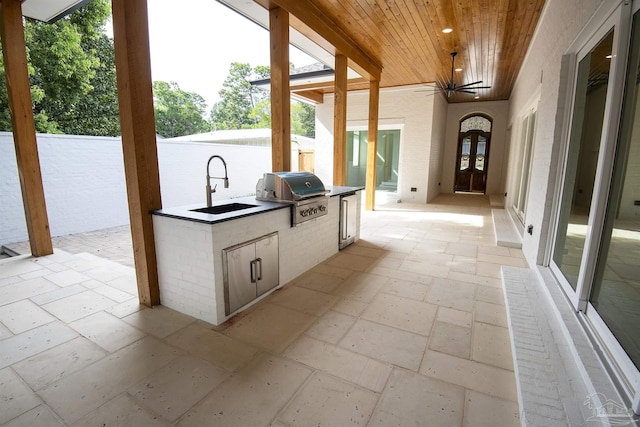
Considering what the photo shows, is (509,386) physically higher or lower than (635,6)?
lower

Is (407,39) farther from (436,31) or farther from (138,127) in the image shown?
(138,127)

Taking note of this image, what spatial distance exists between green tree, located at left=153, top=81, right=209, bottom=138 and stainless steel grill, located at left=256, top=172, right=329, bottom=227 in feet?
80.6

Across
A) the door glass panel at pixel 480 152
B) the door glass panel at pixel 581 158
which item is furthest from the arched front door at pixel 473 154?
the door glass panel at pixel 581 158

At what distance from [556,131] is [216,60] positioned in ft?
111

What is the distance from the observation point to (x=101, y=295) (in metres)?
2.72

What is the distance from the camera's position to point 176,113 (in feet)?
82.0

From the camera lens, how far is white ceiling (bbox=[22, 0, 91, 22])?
3400 mm

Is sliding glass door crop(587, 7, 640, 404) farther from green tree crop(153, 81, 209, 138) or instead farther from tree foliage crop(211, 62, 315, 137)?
tree foliage crop(211, 62, 315, 137)

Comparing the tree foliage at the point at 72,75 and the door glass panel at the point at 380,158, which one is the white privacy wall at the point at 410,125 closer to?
the door glass panel at the point at 380,158

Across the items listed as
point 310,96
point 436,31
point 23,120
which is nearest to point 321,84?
point 310,96

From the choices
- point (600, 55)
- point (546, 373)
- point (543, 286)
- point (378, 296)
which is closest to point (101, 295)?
point (378, 296)

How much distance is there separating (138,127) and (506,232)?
199 inches

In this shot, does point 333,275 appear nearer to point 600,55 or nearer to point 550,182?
point 550,182

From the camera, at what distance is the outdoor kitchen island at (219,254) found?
2.23 m
